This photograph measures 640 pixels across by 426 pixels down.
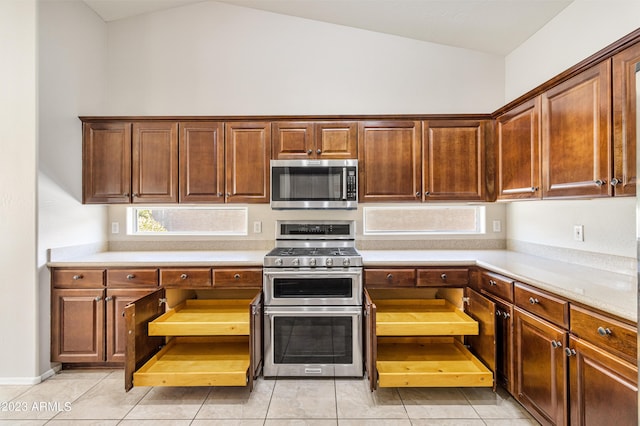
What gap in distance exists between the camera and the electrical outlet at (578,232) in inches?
89.2

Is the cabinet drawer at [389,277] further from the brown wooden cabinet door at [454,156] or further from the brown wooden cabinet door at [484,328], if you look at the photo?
the brown wooden cabinet door at [454,156]

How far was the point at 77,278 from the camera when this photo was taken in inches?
100

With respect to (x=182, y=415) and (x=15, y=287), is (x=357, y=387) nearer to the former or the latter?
(x=182, y=415)

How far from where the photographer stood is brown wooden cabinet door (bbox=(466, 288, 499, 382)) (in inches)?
83.7

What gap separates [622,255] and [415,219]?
5.02 ft

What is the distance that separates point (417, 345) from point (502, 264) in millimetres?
985

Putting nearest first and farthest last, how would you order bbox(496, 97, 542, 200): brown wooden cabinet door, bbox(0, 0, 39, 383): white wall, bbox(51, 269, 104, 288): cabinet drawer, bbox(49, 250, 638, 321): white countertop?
bbox(49, 250, 638, 321): white countertop, bbox(496, 97, 542, 200): brown wooden cabinet door, bbox(0, 0, 39, 383): white wall, bbox(51, 269, 104, 288): cabinet drawer

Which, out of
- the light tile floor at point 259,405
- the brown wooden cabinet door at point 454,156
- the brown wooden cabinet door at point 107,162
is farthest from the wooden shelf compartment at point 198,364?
the brown wooden cabinet door at point 454,156

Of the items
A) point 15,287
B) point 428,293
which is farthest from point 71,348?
point 428,293

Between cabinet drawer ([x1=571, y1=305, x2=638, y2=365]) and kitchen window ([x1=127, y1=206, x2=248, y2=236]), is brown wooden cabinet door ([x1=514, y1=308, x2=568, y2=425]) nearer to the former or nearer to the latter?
cabinet drawer ([x1=571, y1=305, x2=638, y2=365])

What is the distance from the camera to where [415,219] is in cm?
323

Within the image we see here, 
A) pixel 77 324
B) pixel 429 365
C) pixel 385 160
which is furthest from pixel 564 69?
pixel 77 324

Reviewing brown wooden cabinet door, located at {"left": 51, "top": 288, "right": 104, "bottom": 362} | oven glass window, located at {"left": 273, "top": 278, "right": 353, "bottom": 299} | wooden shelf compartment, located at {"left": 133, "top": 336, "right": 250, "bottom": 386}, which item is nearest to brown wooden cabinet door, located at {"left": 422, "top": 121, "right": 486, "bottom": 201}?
oven glass window, located at {"left": 273, "top": 278, "right": 353, "bottom": 299}

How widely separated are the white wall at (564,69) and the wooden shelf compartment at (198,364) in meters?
2.45
